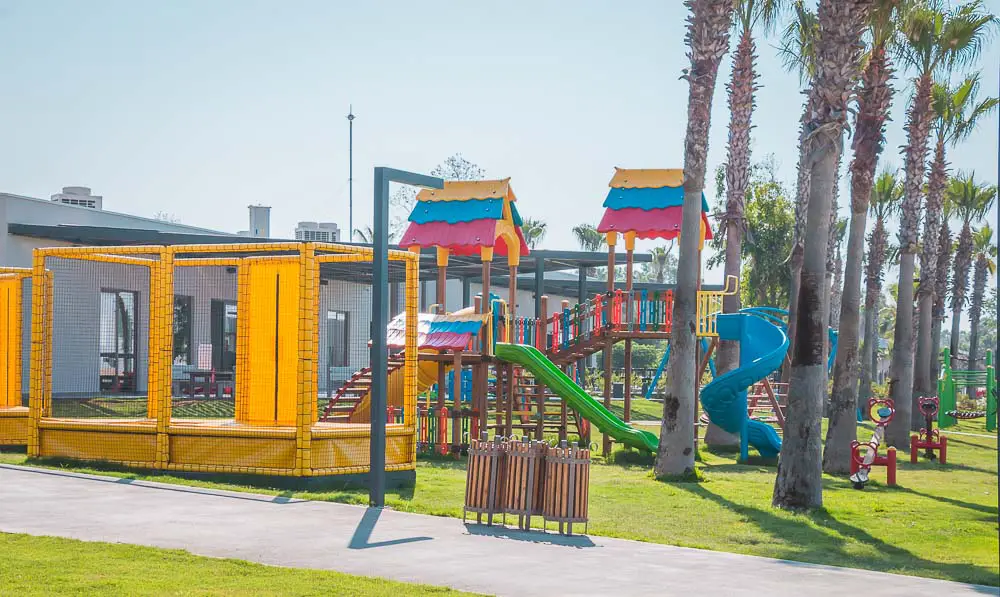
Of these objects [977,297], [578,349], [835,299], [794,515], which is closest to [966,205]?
[835,299]

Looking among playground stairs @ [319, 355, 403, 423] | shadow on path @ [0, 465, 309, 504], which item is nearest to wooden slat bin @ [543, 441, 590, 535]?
shadow on path @ [0, 465, 309, 504]

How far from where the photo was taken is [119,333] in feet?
78.1

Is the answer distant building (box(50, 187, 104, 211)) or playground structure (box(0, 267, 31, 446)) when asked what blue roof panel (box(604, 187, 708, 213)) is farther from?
distant building (box(50, 187, 104, 211))

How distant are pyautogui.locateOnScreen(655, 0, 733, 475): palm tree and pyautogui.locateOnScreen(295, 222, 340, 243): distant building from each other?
21144 mm

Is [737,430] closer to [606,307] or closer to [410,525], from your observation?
[606,307]

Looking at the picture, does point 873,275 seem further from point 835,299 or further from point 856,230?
point 856,230

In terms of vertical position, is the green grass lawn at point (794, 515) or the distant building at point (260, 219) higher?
the distant building at point (260, 219)

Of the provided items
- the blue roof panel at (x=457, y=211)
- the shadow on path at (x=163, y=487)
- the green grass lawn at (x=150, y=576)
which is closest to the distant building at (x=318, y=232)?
the blue roof panel at (x=457, y=211)

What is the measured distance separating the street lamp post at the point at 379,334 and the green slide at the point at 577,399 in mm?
8036

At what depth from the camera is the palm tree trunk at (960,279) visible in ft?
158

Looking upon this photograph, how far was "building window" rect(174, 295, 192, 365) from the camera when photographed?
24469 millimetres

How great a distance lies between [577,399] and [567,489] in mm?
9780

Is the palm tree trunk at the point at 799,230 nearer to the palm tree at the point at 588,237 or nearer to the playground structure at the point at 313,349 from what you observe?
the playground structure at the point at 313,349

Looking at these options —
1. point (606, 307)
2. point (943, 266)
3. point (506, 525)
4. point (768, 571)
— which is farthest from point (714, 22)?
point (943, 266)
